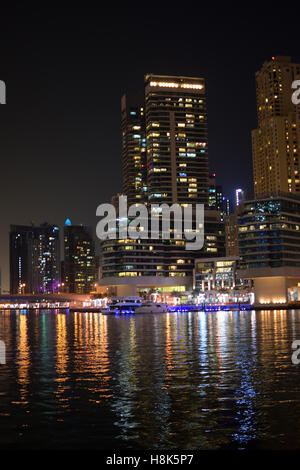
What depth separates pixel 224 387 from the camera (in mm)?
31453

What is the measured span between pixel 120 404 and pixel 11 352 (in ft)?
101

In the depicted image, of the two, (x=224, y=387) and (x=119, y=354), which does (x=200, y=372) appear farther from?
(x=119, y=354)

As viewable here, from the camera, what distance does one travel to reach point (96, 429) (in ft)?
75.9

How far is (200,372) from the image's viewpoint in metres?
37.4

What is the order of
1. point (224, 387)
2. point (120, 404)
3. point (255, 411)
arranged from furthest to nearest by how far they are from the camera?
point (224, 387) < point (120, 404) < point (255, 411)

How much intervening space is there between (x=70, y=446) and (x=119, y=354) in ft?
96.4

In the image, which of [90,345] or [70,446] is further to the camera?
[90,345]

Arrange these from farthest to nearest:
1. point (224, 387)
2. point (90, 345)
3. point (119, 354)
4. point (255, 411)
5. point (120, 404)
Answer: point (90, 345) → point (119, 354) → point (224, 387) → point (120, 404) → point (255, 411)

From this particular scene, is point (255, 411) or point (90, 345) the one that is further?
point (90, 345)

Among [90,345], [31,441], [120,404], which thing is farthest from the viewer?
[90,345]
